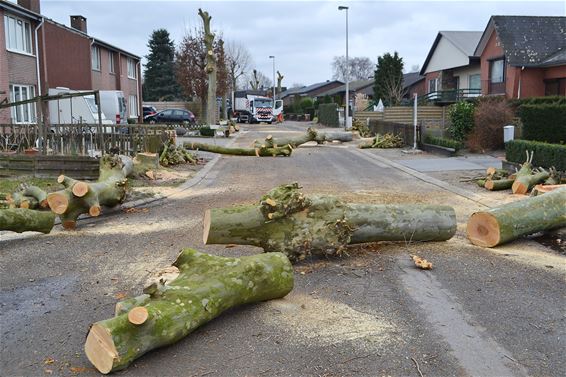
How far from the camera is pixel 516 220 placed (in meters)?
7.11

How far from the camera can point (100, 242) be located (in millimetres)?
7555

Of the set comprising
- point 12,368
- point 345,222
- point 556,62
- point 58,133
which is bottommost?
point 12,368

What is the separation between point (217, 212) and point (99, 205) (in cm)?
373

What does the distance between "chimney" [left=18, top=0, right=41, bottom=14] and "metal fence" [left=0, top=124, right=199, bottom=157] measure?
45.4 ft

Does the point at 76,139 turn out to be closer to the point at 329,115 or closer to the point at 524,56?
the point at 524,56

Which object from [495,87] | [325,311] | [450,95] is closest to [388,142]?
[495,87]

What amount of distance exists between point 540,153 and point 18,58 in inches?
818

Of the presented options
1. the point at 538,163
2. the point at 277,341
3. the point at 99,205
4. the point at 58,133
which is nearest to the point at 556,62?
the point at 538,163

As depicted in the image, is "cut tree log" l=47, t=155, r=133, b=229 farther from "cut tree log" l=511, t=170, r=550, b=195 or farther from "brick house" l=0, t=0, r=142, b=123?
"brick house" l=0, t=0, r=142, b=123

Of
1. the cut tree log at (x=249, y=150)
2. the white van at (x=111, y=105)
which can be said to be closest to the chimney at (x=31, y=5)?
the white van at (x=111, y=105)

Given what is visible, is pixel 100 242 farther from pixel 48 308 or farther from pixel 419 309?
pixel 419 309

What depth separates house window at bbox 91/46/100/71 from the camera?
1352 inches

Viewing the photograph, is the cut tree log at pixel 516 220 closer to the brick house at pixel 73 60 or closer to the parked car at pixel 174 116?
the brick house at pixel 73 60

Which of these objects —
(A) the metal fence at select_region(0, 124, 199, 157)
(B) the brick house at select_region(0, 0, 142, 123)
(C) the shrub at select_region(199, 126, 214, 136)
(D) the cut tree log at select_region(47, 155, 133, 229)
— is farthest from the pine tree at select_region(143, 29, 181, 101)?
(D) the cut tree log at select_region(47, 155, 133, 229)
